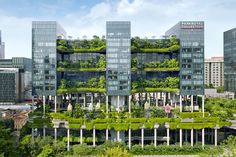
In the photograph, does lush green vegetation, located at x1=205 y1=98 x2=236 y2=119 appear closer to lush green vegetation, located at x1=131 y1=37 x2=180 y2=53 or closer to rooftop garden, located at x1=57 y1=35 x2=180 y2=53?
rooftop garden, located at x1=57 y1=35 x2=180 y2=53

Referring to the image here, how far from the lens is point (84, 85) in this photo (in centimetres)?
8494

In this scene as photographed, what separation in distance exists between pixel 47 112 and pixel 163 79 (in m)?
31.6

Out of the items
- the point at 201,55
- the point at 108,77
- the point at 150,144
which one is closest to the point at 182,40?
the point at 201,55

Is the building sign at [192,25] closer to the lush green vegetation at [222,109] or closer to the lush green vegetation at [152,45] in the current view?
the lush green vegetation at [152,45]

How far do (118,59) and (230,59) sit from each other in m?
74.0

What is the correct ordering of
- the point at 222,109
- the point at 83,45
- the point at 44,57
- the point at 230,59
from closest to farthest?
the point at 44,57 → the point at 222,109 → the point at 83,45 → the point at 230,59

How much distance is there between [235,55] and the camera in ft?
428

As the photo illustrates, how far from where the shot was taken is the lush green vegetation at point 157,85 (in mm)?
82125

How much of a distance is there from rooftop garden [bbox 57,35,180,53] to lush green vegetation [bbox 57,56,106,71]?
3.16 meters

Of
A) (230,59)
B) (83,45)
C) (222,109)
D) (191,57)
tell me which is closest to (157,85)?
(191,57)

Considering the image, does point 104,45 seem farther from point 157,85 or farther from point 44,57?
point 157,85

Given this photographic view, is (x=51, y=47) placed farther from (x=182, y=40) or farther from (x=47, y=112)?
(x=182, y=40)

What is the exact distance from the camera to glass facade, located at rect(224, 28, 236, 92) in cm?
13250

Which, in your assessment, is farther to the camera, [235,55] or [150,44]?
[235,55]
